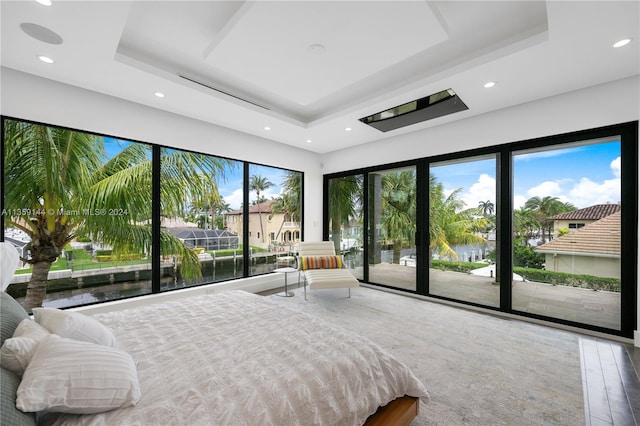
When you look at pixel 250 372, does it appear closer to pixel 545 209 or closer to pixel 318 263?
pixel 318 263

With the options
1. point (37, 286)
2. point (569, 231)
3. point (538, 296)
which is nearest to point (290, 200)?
point (37, 286)

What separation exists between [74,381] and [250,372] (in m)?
0.66

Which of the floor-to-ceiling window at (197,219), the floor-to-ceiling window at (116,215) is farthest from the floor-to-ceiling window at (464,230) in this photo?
the floor-to-ceiling window at (197,219)

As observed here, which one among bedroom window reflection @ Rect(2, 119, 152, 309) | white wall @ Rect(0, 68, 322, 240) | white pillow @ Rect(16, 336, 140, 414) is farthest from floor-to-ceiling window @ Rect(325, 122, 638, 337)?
white pillow @ Rect(16, 336, 140, 414)

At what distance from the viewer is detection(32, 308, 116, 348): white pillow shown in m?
1.29

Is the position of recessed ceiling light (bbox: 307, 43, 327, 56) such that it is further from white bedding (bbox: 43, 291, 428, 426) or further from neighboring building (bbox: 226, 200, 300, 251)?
neighboring building (bbox: 226, 200, 300, 251)

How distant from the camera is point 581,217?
312 cm

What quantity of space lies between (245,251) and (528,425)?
399 cm

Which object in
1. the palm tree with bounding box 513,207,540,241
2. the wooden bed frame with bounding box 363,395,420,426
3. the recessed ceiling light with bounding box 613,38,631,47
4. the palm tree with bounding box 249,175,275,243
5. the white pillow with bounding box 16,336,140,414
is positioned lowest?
the wooden bed frame with bounding box 363,395,420,426

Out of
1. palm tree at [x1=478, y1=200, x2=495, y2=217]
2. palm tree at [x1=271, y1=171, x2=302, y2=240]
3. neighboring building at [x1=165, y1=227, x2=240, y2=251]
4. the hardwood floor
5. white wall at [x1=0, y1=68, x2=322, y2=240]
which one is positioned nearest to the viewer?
the hardwood floor

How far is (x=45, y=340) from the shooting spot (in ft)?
3.58

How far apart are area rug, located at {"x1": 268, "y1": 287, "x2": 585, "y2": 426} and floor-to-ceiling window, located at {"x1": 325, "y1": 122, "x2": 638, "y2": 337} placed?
413 mm

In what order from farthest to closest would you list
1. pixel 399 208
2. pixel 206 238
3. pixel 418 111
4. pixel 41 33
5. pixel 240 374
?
1. pixel 399 208
2. pixel 206 238
3. pixel 418 111
4. pixel 41 33
5. pixel 240 374

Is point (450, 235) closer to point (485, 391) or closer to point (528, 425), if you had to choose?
point (485, 391)
